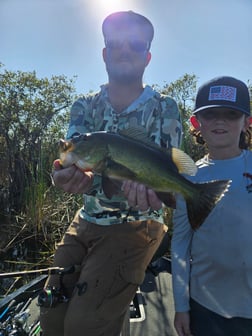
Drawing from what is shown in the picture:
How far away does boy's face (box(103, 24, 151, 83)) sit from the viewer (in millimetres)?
2133

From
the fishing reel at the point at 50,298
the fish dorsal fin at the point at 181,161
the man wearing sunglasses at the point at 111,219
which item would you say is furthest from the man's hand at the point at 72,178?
the fishing reel at the point at 50,298

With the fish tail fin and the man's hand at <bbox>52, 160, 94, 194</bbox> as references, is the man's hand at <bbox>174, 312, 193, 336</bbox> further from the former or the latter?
the man's hand at <bbox>52, 160, 94, 194</bbox>

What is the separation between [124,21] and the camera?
2.15 meters

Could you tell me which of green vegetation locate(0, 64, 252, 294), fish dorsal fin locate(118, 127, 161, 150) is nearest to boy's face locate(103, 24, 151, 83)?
fish dorsal fin locate(118, 127, 161, 150)

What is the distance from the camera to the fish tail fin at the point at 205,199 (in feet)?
5.32

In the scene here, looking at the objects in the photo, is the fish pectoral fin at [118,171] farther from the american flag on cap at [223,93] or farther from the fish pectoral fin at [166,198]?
the american flag on cap at [223,93]

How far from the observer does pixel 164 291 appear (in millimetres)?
3006

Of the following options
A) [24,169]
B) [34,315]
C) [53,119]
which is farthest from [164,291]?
[53,119]

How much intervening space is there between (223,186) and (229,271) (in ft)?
1.60

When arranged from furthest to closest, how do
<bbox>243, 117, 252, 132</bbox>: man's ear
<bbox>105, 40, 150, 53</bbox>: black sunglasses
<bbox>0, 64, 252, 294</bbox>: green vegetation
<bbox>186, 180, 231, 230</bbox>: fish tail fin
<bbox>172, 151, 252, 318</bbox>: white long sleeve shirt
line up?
1. <bbox>0, 64, 252, 294</bbox>: green vegetation
2. <bbox>105, 40, 150, 53</bbox>: black sunglasses
3. <bbox>243, 117, 252, 132</bbox>: man's ear
4. <bbox>172, 151, 252, 318</bbox>: white long sleeve shirt
5. <bbox>186, 180, 231, 230</bbox>: fish tail fin

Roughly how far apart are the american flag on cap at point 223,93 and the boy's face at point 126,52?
53 cm

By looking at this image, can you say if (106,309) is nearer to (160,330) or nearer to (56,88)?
(160,330)

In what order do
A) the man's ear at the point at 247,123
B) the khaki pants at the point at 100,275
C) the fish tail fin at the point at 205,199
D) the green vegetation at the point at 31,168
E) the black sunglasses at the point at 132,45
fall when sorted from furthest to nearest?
1. the green vegetation at the point at 31,168
2. the black sunglasses at the point at 132,45
3. the man's ear at the point at 247,123
4. the khaki pants at the point at 100,275
5. the fish tail fin at the point at 205,199

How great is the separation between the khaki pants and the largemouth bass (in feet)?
1.47
